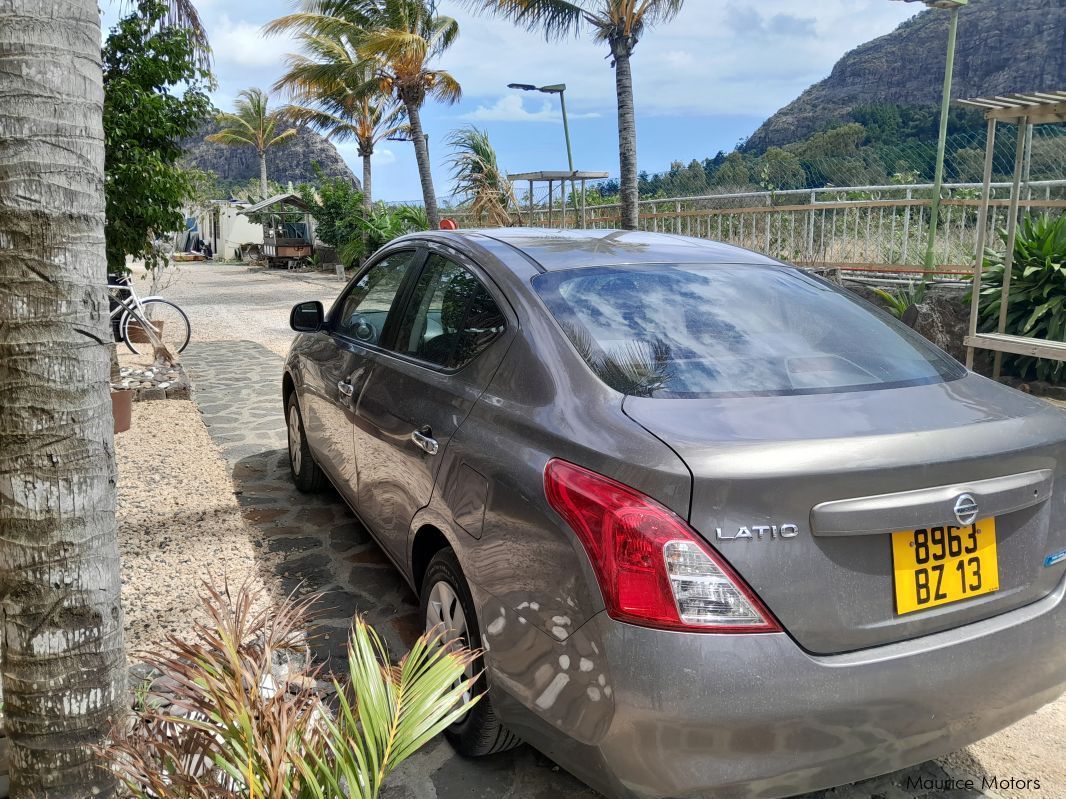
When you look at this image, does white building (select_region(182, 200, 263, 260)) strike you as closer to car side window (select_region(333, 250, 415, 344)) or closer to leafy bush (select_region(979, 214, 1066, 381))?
leafy bush (select_region(979, 214, 1066, 381))

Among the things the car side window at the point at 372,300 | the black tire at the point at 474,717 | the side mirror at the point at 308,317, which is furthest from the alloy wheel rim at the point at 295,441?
the black tire at the point at 474,717

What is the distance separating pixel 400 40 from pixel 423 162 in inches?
145

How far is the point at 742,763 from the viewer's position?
1.82m

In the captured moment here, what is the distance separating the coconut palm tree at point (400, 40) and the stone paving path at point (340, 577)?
15015 mm

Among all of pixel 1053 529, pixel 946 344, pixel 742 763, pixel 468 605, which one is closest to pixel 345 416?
pixel 468 605

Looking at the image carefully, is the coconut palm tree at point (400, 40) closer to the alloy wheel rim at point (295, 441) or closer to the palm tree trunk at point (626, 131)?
the palm tree trunk at point (626, 131)

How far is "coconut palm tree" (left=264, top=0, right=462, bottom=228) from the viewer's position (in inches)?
854

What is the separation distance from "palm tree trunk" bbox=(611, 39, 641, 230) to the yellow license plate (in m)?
12.8

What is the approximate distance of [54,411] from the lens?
1835 millimetres

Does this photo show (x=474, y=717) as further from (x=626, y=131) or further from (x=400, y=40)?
(x=400, y=40)

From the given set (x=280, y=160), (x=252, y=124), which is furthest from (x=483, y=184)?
(x=280, y=160)

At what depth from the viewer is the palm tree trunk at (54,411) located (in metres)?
1.78

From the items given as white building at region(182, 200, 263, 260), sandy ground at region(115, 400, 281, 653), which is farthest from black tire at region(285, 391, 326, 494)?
white building at region(182, 200, 263, 260)

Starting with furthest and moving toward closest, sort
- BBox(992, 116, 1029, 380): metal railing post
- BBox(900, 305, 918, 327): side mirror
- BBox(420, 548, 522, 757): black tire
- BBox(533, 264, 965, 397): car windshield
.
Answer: BBox(992, 116, 1029, 380): metal railing post
BBox(900, 305, 918, 327): side mirror
BBox(420, 548, 522, 757): black tire
BBox(533, 264, 965, 397): car windshield
